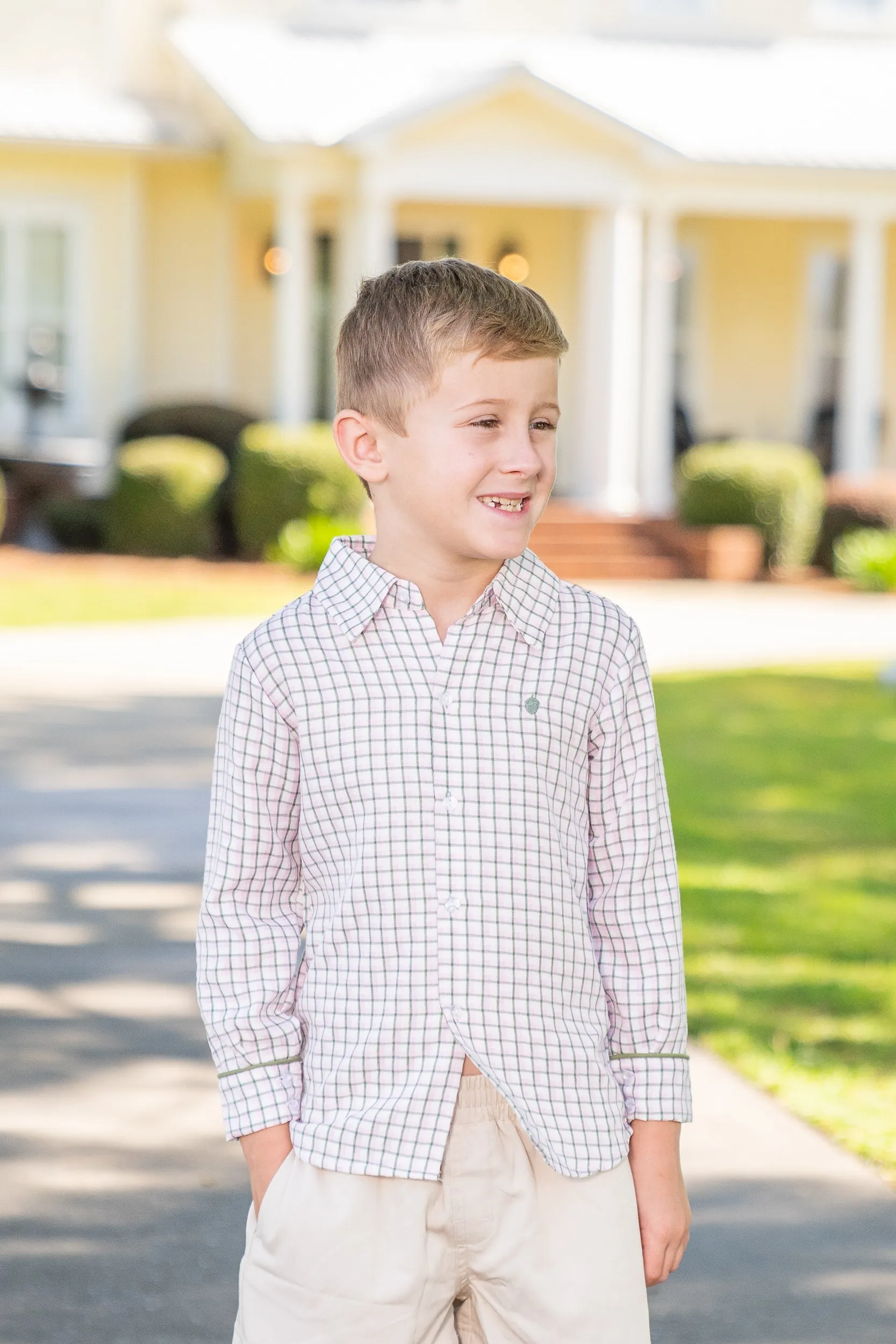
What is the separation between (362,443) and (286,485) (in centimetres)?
1431

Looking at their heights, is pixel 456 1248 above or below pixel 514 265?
below

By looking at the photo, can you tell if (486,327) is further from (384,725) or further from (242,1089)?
(242,1089)

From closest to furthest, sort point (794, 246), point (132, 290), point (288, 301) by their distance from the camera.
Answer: point (288, 301) < point (132, 290) < point (794, 246)

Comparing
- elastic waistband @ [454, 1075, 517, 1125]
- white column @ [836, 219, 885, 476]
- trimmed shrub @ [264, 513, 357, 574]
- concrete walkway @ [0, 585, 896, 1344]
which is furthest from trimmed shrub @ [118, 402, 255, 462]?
elastic waistband @ [454, 1075, 517, 1125]

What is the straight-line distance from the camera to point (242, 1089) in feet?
7.36

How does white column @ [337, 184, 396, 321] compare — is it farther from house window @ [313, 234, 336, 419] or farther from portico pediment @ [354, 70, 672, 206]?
house window @ [313, 234, 336, 419]

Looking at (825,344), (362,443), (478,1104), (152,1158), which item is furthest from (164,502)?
(478,1104)

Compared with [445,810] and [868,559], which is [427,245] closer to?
[868,559]

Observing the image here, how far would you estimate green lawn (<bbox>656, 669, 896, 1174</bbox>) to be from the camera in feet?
16.1

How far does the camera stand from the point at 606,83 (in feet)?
63.8

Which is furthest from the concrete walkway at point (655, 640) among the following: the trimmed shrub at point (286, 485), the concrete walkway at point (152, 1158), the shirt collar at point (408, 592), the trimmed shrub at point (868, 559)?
the shirt collar at point (408, 592)

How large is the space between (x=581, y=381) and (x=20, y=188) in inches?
223

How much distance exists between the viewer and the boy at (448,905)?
2197 millimetres

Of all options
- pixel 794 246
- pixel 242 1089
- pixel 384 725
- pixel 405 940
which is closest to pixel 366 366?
pixel 384 725
